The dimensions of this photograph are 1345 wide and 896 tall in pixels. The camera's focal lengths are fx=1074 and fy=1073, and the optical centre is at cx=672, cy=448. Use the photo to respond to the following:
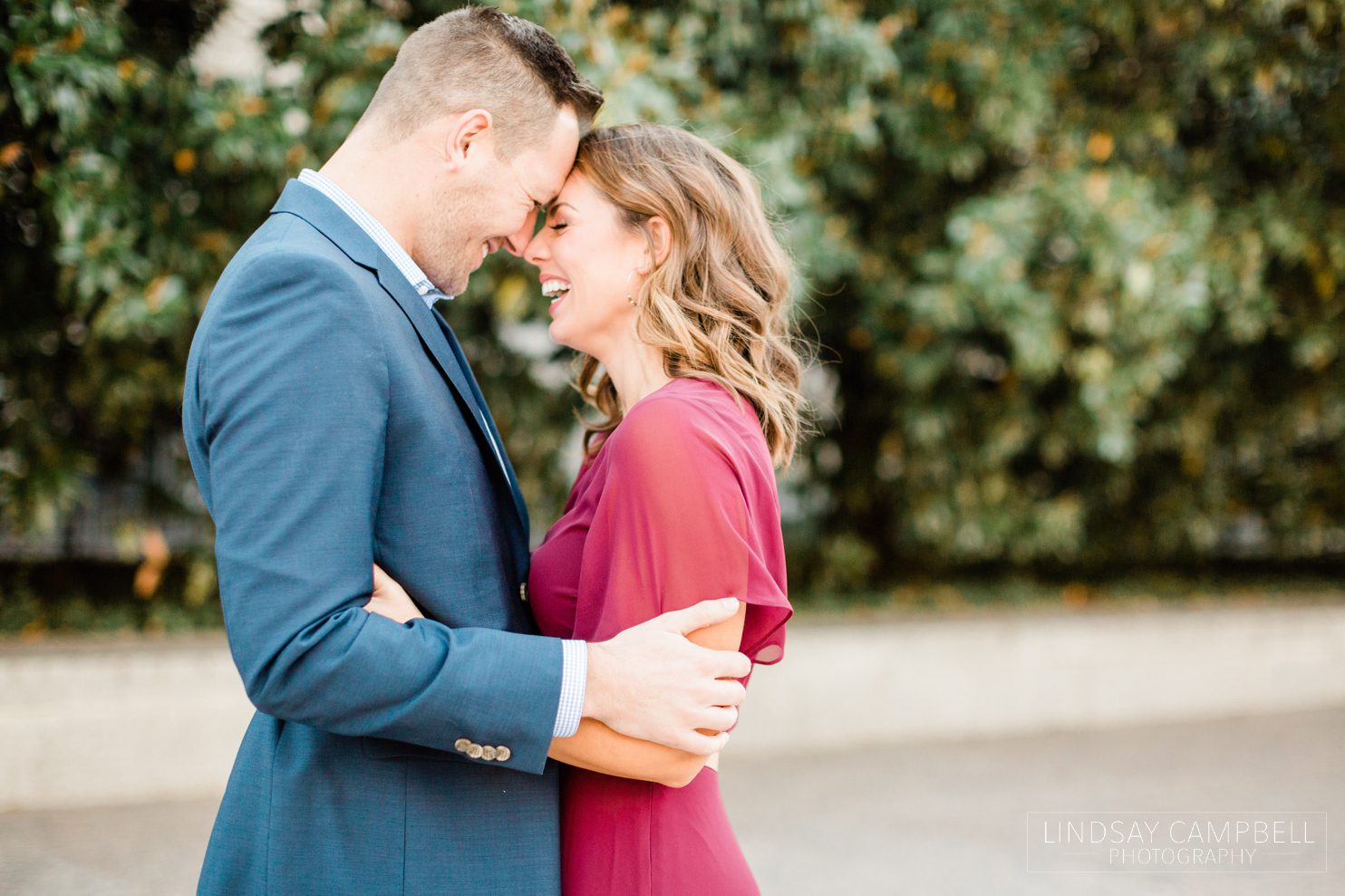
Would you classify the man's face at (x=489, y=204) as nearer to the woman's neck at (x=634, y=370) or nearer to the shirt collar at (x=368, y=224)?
the shirt collar at (x=368, y=224)

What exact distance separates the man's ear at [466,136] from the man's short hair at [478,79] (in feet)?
0.05

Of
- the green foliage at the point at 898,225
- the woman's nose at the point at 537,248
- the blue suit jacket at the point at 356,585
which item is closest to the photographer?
the blue suit jacket at the point at 356,585

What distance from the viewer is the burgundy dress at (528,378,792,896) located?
5.65 ft

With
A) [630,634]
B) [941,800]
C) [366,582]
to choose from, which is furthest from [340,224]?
[941,800]

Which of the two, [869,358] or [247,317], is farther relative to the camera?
[869,358]

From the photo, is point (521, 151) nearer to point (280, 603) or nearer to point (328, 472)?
point (328, 472)

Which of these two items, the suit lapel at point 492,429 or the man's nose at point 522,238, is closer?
the suit lapel at point 492,429

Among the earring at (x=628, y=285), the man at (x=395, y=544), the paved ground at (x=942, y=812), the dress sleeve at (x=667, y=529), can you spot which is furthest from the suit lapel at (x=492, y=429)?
the paved ground at (x=942, y=812)

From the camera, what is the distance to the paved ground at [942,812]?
14.8ft

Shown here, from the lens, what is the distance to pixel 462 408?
1726 millimetres

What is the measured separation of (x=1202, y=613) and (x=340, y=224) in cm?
733

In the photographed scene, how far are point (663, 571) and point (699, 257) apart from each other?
71 centimetres

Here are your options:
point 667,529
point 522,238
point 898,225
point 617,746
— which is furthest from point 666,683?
point 898,225

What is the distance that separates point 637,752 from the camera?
1.64 m
